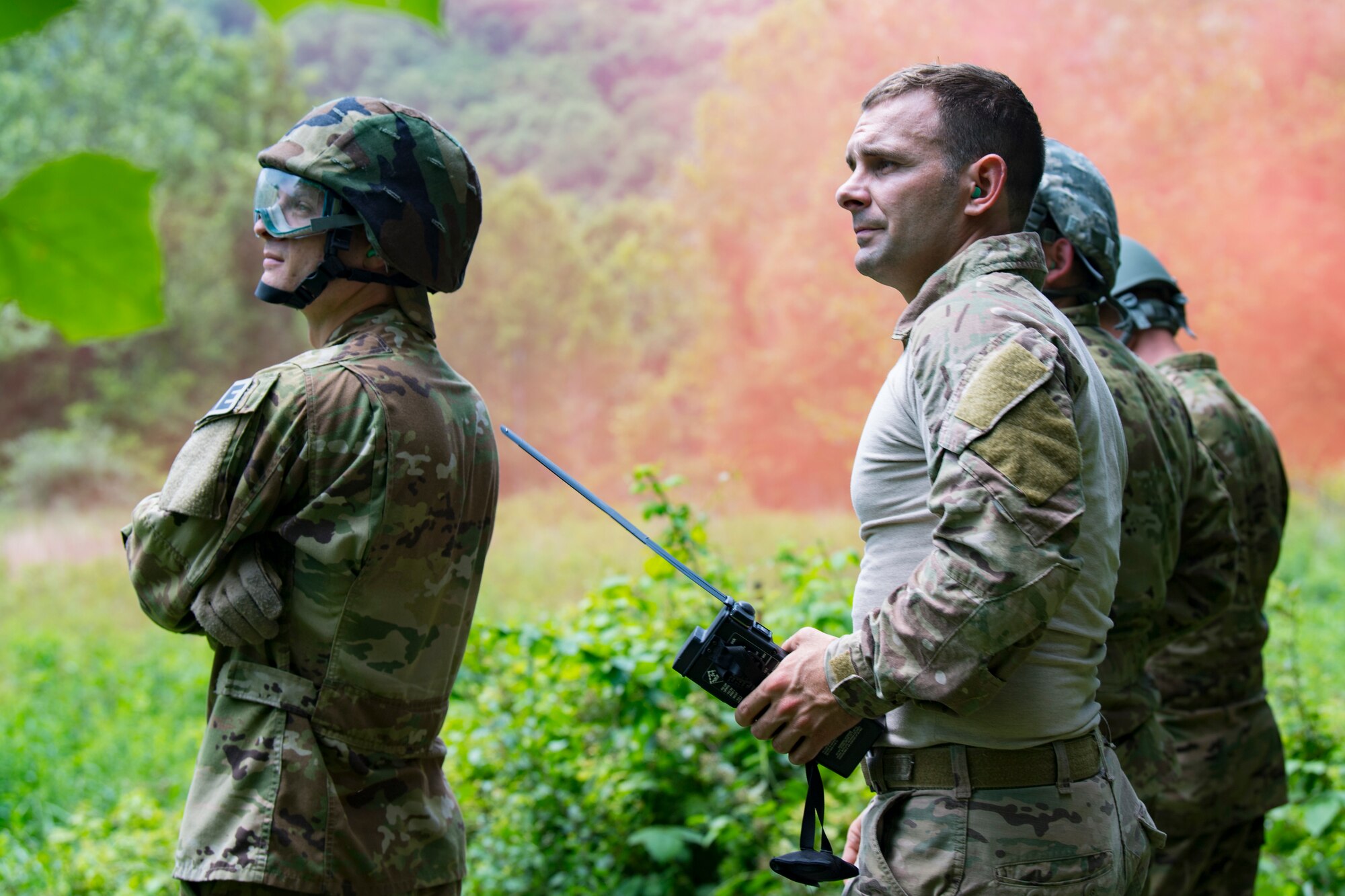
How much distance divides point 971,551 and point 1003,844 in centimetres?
42

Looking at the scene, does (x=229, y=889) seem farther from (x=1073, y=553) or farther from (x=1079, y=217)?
(x=1079, y=217)

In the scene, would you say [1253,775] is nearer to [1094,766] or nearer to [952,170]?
[1094,766]

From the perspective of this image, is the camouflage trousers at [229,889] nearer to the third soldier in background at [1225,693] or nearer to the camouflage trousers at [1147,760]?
the camouflage trousers at [1147,760]

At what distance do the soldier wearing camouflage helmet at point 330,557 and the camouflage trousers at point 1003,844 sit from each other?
2.93 feet

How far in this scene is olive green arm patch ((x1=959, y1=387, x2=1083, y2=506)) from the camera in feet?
4.68

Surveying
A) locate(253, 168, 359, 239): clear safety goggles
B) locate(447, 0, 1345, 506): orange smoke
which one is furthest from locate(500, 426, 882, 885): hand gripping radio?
locate(447, 0, 1345, 506): orange smoke

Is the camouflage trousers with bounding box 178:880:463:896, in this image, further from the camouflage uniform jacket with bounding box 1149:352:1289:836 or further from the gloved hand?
the camouflage uniform jacket with bounding box 1149:352:1289:836

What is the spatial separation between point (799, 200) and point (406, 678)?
9576mm

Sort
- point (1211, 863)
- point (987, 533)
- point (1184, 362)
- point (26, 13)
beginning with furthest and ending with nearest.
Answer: point (1184, 362), point (1211, 863), point (987, 533), point (26, 13)

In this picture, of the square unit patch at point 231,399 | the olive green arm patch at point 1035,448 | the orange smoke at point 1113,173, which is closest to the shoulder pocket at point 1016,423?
the olive green arm patch at point 1035,448

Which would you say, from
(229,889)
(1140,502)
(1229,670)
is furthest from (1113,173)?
(229,889)

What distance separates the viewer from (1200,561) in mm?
2484

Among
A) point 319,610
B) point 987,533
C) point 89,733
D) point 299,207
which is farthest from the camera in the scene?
point 89,733

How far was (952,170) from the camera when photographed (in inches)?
68.0
